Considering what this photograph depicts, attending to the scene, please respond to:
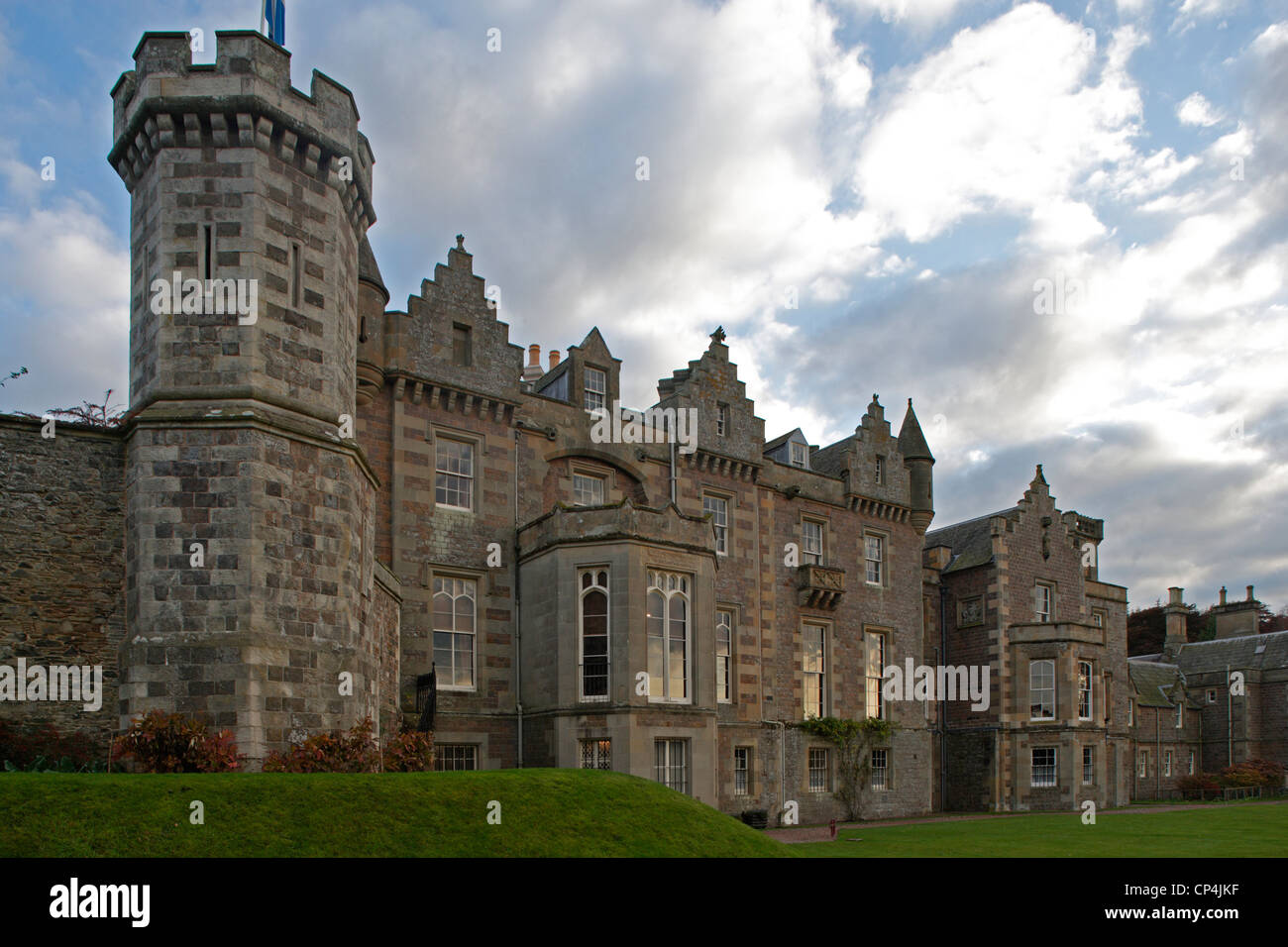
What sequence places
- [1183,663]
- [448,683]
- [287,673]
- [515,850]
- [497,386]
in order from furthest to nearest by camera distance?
[1183,663]
[497,386]
[448,683]
[287,673]
[515,850]

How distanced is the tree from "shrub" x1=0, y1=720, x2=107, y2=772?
20.9 metres

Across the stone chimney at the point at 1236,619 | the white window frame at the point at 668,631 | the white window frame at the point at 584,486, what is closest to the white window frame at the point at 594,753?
the white window frame at the point at 668,631

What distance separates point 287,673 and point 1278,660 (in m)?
57.5

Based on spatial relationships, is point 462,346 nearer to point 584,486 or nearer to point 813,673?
point 584,486

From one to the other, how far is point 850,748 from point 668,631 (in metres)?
11.2

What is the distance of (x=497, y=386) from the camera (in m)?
25.9

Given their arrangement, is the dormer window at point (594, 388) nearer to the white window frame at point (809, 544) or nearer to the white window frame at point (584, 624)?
the white window frame at point (584, 624)

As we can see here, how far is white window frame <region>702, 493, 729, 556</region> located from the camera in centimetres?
3017

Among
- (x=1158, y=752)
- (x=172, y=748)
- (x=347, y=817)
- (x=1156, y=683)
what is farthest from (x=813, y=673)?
(x=1156, y=683)

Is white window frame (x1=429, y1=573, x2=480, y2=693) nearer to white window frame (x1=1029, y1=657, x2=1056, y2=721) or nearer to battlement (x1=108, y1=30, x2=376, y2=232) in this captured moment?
battlement (x1=108, y1=30, x2=376, y2=232)

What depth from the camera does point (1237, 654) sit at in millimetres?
58281

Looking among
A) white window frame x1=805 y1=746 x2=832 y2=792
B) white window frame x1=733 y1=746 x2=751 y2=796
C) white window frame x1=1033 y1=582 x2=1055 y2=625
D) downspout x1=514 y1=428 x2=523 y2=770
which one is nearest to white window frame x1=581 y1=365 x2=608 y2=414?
downspout x1=514 y1=428 x2=523 y2=770
